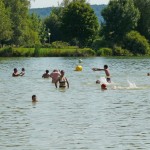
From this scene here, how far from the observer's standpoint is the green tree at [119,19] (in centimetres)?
13175

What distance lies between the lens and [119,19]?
13225cm

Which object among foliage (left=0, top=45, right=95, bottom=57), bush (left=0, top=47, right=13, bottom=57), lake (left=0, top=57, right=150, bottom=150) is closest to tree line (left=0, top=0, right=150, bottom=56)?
bush (left=0, top=47, right=13, bottom=57)

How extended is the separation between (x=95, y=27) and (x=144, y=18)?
10653mm

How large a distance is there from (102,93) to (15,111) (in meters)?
10.6

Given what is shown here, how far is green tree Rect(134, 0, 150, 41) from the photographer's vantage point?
136 m

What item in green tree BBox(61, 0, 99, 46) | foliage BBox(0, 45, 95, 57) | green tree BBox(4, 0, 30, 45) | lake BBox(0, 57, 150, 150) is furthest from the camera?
green tree BBox(61, 0, 99, 46)

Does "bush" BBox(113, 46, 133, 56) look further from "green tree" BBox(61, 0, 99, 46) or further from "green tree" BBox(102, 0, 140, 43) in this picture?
"green tree" BBox(61, 0, 99, 46)

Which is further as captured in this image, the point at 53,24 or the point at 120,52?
the point at 53,24

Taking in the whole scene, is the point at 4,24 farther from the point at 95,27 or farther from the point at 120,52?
the point at 95,27

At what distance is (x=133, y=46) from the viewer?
12975cm

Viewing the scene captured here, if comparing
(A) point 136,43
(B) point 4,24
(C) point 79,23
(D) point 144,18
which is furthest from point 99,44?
(B) point 4,24

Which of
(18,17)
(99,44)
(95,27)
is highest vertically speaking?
(18,17)

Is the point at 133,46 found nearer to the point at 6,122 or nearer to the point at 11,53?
the point at 11,53

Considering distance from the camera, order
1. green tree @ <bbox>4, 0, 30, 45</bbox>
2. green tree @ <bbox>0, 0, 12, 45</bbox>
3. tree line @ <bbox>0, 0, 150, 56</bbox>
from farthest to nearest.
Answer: tree line @ <bbox>0, 0, 150, 56</bbox> → green tree @ <bbox>4, 0, 30, 45</bbox> → green tree @ <bbox>0, 0, 12, 45</bbox>
